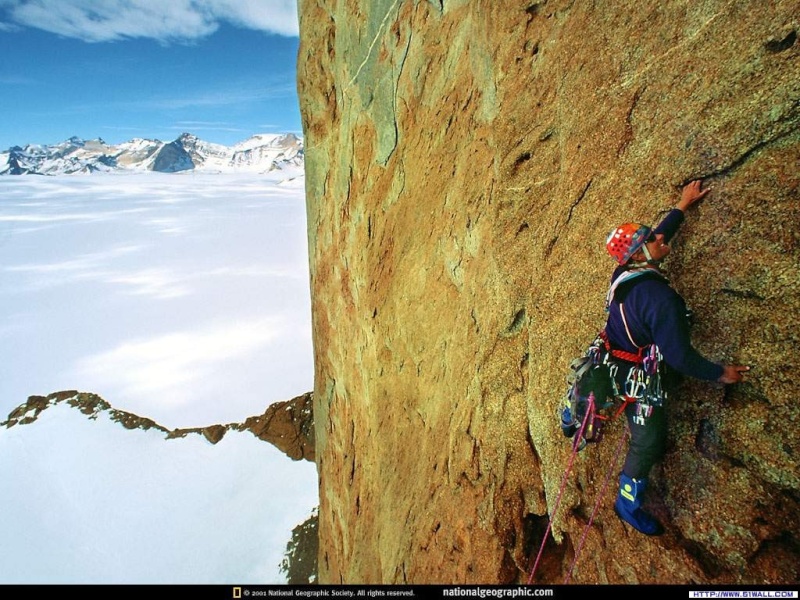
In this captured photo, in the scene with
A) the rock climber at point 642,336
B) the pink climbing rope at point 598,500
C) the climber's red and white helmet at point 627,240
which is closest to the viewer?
the rock climber at point 642,336

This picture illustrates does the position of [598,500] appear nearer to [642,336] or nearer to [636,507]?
[636,507]

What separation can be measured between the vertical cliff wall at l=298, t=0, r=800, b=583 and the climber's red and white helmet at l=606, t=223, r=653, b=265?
0.56 metres

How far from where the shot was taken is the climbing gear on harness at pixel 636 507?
3312 mm

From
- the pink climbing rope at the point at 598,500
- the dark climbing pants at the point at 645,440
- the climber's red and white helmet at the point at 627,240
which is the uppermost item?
the climber's red and white helmet at the point at 627,240

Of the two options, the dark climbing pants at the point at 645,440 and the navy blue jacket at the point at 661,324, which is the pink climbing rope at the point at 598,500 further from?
the navy blue jacket at the point at 661,324

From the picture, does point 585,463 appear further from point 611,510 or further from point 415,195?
point 415,195

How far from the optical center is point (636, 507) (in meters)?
3.33

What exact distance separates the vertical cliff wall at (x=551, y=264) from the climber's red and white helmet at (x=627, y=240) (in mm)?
563

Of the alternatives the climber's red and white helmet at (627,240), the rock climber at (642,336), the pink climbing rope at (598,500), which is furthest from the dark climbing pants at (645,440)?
the climber's red and white helmet at (627,240)

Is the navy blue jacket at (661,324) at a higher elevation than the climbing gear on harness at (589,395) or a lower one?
higher

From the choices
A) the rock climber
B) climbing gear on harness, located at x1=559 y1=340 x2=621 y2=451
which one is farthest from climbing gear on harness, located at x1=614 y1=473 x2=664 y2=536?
climbing gear on harness, located at x1=559 y1=340 x2=621 y2=451

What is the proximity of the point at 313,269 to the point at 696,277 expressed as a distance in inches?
460

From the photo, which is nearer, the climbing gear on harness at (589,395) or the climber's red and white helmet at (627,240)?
the climber's red and white helmet at (627,240)

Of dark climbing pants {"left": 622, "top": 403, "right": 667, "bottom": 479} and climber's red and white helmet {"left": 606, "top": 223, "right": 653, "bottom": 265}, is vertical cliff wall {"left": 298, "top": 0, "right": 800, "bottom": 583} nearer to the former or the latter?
dark climbing pants {"left": 622, "top": 403, "right": 667, "bottom": 479}
